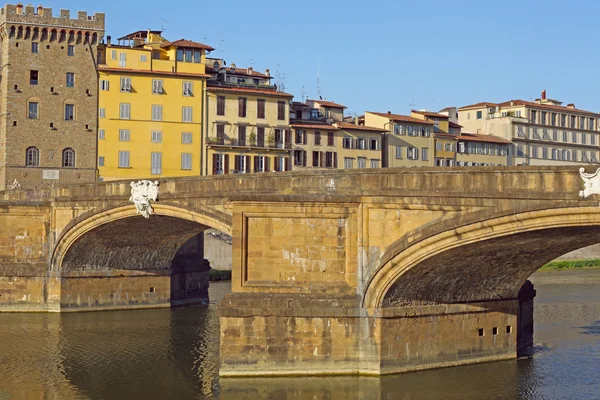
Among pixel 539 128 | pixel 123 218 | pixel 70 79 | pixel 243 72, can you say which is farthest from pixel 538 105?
pixel 123 218

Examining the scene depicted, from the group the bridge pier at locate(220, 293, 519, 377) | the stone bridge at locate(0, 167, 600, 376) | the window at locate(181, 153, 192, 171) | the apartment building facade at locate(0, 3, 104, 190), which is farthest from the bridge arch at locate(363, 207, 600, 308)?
the apartment building facade at locate(0, 3, 104, 190)

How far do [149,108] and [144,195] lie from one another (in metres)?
29.1

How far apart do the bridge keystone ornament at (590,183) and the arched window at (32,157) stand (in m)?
49.3

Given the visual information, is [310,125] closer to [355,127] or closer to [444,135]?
[355,127]

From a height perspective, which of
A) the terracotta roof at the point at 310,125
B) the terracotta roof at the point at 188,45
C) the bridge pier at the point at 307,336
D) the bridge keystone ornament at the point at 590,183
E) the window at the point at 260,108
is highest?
the terracotta roof at the point at 188,45

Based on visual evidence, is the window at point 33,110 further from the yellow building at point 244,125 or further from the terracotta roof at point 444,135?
the terracotta roof at point 444,135

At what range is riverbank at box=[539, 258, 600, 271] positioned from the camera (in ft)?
227

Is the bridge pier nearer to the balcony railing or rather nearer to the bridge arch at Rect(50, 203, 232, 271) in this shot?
the bridge arch at Rect(50, 203, 232, 271)

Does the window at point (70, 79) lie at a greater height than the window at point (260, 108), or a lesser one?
greater

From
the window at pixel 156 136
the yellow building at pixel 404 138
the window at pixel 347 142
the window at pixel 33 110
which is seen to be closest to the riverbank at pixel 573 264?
the yellow building at pixel 404 138

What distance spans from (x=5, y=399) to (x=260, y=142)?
42798mm

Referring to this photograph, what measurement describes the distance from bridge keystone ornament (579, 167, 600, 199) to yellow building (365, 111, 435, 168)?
5293 centimetres

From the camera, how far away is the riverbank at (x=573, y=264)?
227 feet

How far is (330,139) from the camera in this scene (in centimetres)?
7294
